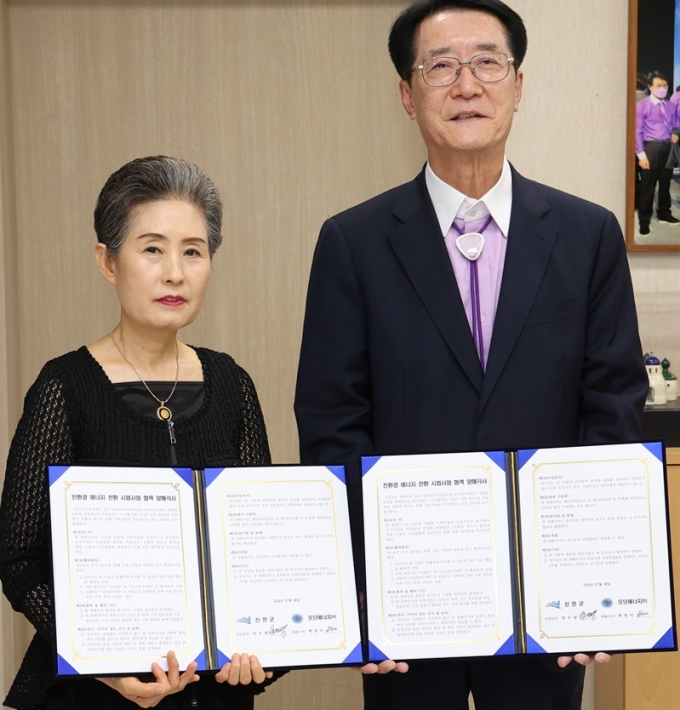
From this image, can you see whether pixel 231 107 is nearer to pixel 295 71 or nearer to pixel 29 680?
pixel 295 71

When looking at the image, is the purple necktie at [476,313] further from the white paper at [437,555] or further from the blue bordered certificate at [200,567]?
the blue bordered certificate at [200,567]

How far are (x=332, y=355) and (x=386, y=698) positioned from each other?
0.66 meters

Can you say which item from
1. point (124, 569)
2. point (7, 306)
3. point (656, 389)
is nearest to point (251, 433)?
point (124, 569)

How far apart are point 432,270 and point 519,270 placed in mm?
165

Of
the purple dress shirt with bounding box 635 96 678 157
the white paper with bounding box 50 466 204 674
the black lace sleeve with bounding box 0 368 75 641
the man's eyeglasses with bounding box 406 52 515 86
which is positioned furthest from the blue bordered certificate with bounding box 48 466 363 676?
the purple dress shirt with bounding box 635 96 678 157

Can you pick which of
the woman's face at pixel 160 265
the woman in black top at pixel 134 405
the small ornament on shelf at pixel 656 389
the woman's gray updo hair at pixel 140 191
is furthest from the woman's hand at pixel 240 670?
the small ornament on shelf at pixel 656 389

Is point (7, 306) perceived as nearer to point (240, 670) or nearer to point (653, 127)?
point (240, 670)

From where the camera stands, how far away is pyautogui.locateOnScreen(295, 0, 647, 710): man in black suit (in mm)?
1803

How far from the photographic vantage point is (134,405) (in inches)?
69.4

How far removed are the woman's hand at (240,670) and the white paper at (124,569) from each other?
0.18 ft

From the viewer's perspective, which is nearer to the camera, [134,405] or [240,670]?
[240,670]

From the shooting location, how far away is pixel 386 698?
6.11 ft

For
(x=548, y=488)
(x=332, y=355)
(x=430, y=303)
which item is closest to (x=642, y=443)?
(x=548, y=488)

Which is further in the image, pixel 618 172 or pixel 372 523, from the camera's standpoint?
pixel 618 172
